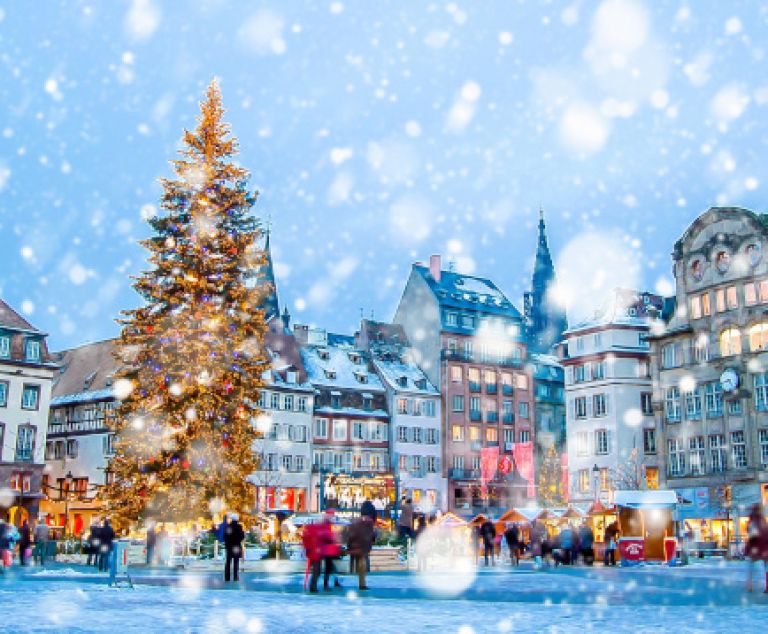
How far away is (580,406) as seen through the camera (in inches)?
2667

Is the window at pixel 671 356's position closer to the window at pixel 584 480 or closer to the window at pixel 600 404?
the window at pixel 600 404

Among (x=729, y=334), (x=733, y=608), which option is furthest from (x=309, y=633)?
(x=729, y=334)

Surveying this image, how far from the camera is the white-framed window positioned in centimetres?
6731

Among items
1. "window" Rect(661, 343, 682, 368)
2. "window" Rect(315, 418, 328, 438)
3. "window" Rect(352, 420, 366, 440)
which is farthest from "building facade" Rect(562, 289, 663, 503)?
"window" Rect(315, 418, 328, 438)

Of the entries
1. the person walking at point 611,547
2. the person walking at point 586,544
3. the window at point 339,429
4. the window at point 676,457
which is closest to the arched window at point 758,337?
the window at point 676,457

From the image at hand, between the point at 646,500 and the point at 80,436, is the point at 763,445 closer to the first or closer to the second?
the point at 646,500

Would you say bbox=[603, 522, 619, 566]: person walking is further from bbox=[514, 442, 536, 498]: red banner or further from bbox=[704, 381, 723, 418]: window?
bbox=[514, 442, 536, 498]: red banner

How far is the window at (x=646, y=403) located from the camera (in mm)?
65688

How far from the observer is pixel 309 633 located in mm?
12414

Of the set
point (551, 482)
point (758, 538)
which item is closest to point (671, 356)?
point (551, 482)

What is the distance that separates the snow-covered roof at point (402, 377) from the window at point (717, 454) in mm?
28138

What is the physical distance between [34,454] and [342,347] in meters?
27.6

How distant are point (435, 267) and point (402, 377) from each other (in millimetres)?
10796

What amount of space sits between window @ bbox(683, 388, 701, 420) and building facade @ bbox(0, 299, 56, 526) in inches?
1476
